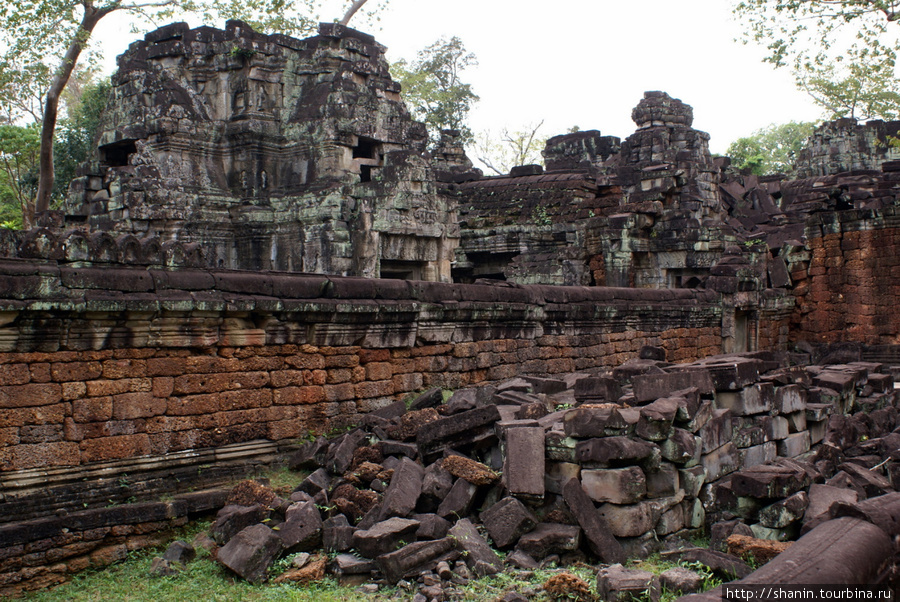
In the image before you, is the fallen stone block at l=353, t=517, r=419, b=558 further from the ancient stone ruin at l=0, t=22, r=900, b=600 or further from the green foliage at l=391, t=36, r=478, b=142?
the green foliage at l=391, t=36, r=478, b=142

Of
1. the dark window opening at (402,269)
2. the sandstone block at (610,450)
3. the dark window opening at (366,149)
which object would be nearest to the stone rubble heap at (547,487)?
the sandstone block at (610,450)

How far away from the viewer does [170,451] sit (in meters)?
5.94

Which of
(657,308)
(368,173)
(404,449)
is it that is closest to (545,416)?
(404,449)

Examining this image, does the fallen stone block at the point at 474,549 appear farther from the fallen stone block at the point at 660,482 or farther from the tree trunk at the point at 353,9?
the tree trunk at the point at 353,9

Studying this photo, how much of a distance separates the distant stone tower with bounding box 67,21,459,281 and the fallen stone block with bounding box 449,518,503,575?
999 cm

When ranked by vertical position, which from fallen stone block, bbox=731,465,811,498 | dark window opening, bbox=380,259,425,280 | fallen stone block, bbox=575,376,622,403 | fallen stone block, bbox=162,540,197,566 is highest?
dark window opening, bbox=380,259,425,280

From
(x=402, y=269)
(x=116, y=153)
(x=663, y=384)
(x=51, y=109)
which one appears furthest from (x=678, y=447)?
(x=51, y=109)

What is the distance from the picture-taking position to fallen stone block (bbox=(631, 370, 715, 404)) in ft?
20.4

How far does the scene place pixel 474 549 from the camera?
481 centimetres

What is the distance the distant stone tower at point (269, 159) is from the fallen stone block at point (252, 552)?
9.89 metres

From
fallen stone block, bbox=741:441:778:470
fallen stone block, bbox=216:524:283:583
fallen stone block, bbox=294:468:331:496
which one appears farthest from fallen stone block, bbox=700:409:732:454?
fallen stone block, bbox=216:524:283:583

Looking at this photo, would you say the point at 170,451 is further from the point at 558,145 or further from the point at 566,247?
the point at 558,145

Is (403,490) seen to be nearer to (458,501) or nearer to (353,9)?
(458,501)

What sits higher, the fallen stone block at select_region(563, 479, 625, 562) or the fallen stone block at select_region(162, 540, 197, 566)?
the fallen stone block at select_region(563, 479, 625, 562)
